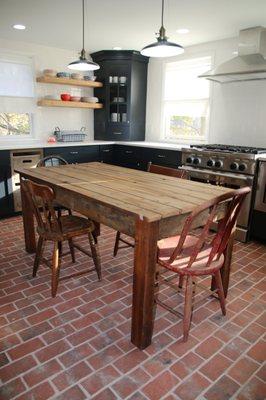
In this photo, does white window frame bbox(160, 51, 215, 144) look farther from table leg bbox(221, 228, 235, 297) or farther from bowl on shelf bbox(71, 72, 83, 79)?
table leg bbox(221, 228, 235, 297)

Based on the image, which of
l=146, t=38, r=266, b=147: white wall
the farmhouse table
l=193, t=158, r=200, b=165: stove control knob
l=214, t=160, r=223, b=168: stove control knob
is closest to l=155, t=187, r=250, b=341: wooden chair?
the farmhouse table

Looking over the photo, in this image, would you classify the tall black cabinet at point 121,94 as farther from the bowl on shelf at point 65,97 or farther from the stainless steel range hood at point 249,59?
the stainless steel range hood at point 249,59

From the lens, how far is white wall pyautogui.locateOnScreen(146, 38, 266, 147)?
12.5 feet

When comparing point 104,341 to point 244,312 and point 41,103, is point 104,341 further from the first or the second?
point 41,103

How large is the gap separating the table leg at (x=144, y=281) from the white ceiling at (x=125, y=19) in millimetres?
2397

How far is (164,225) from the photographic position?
167 cm

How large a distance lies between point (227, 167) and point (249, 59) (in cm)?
130

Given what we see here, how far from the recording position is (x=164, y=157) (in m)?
4.38

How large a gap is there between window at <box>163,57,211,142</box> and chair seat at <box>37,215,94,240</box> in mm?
2874

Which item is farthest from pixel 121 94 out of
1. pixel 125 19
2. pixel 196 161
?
pixel 196 161

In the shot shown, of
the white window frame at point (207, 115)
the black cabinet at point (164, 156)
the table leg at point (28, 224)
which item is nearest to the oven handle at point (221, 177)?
the black cabinet at point (164, 156)

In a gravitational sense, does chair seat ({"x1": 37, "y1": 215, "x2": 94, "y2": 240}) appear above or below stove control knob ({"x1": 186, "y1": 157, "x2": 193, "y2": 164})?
below

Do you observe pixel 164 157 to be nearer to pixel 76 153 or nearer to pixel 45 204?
pixel 76 153

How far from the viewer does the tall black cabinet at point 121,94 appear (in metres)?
4.93
